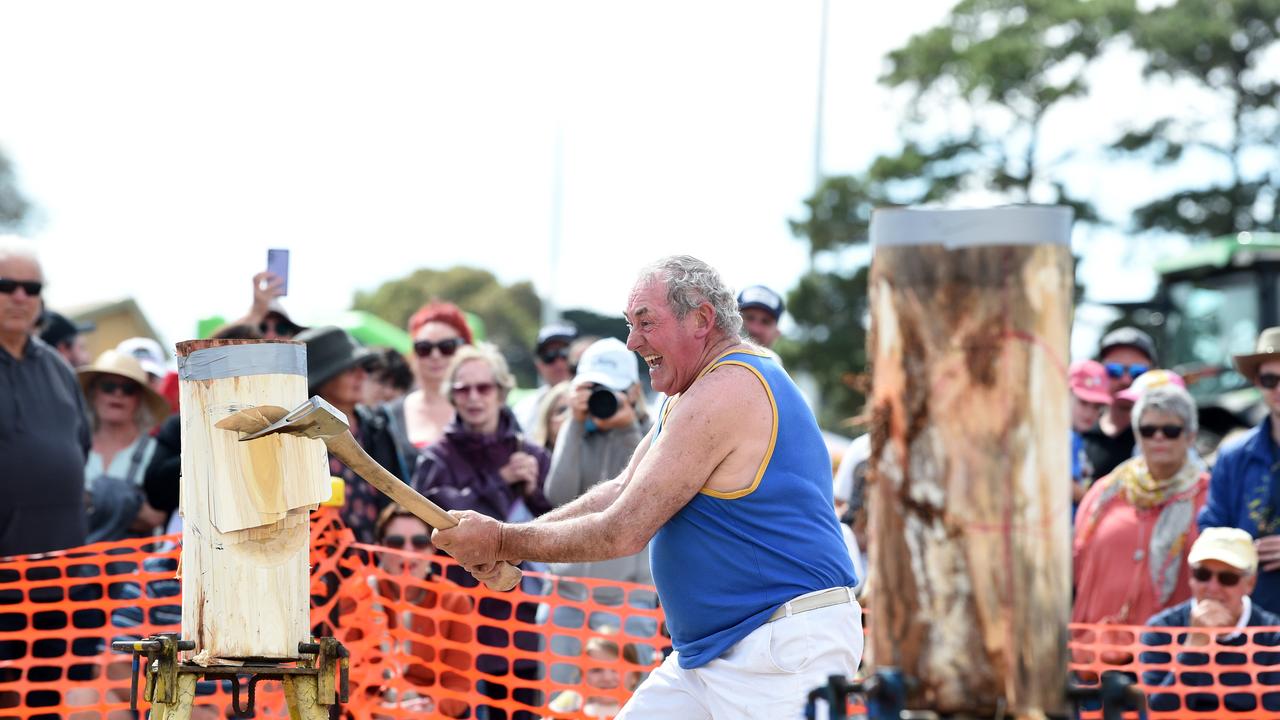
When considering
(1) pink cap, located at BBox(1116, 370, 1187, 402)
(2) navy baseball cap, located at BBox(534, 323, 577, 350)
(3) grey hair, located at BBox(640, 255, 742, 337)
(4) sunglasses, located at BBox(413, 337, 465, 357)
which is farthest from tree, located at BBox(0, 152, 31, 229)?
(3) grey hair, located at BBox(640, 255, 742, 337)

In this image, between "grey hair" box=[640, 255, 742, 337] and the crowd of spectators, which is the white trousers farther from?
the crowd of spectators

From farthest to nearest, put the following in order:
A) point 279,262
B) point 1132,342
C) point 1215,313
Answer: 1. point 1215,313
2. point 1132,342
3. point 279,262

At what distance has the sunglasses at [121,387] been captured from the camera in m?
7.27

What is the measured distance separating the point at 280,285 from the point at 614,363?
1.48 m

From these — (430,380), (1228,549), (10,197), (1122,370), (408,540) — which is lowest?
(408,540)

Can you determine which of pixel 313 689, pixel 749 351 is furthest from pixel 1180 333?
pixel 313 689

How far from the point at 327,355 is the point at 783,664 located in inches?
120

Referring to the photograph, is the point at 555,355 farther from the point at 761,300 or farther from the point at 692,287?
the point at 692,287

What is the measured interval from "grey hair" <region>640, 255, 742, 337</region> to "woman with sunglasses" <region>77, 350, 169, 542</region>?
3.61 m

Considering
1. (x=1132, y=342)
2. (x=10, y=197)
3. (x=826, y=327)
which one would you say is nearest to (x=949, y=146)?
(x=826, y=327)

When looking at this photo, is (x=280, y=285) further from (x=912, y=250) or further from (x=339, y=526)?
(x=912, y=250)

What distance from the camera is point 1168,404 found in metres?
6.38

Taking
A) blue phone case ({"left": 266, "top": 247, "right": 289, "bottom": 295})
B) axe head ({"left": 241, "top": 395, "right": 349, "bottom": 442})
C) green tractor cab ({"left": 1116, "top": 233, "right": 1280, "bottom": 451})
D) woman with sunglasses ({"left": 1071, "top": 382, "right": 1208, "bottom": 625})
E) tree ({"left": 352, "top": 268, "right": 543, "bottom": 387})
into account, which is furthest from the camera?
tree ({"left": 352, "top": 268, "right": 543, "bottom": 387})

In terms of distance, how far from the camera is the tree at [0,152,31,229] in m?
55.8
